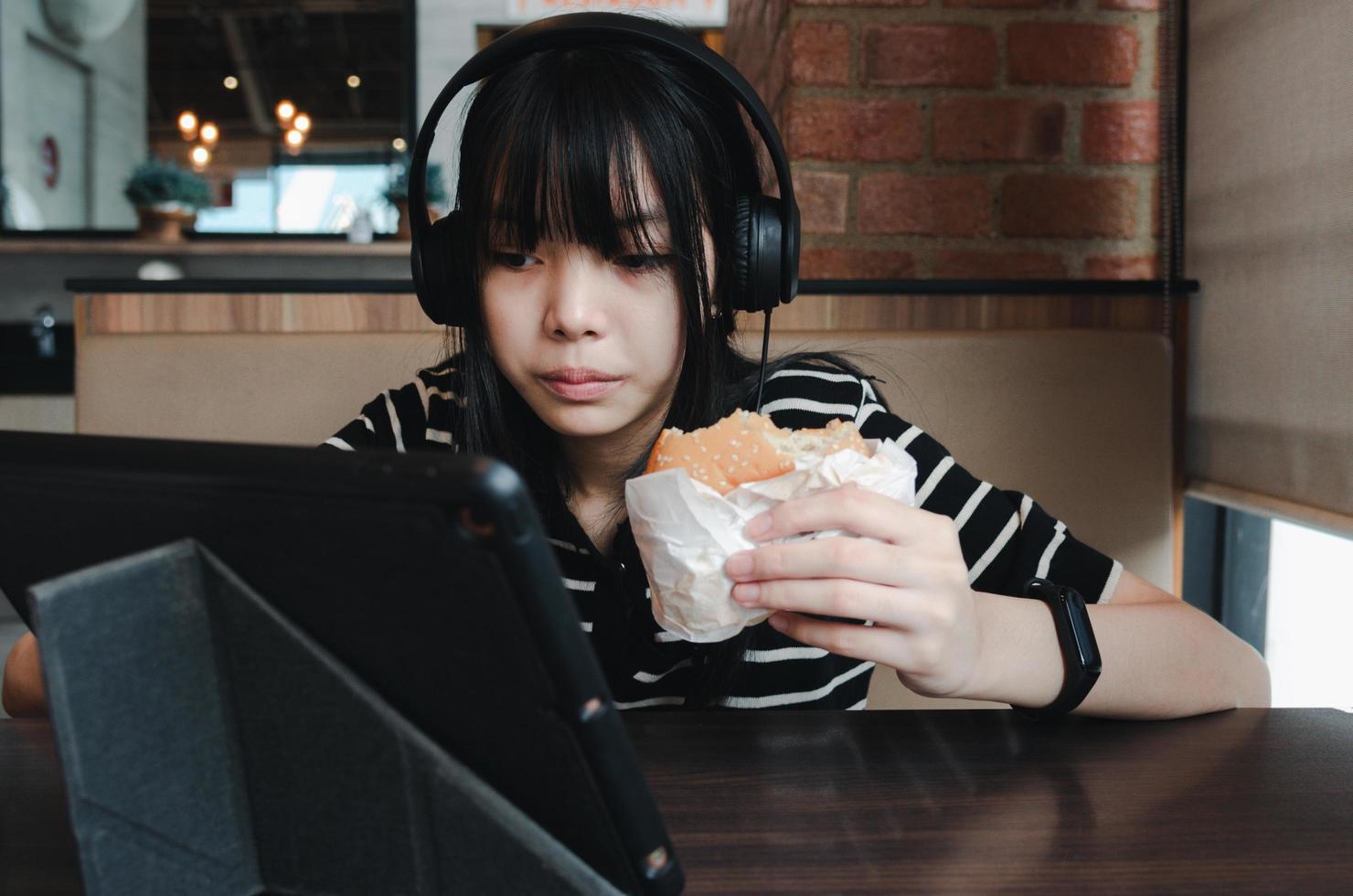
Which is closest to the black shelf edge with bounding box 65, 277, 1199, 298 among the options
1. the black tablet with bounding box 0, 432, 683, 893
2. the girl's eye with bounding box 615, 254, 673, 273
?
the girl's eye with bounding box 615, 254, 673, 273

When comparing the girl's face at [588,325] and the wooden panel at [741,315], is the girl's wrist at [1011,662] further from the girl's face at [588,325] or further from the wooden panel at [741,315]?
the wooden panel at [741,315]

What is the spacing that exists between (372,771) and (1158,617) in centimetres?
63

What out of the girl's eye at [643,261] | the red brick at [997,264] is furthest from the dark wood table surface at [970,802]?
the red brick at [997,264]

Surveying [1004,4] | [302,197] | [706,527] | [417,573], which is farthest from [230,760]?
[302,197]

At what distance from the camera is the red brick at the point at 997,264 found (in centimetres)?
147

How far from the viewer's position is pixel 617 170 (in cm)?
79

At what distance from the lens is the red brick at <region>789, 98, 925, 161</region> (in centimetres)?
145

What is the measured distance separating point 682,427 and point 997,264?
748 mm

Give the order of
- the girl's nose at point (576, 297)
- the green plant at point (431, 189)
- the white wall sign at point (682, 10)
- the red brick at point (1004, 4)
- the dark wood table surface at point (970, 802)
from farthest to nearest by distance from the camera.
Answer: the white wall sign at point (682, 10)
the green plant at point (431, 189)
the red brick at point (1004, 4)
the girl's nose at point (576, 297)
the dark wood table surface at point (970, 802)

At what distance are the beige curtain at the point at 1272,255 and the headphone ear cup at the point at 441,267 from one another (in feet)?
2.85

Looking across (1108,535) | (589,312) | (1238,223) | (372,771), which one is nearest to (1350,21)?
(1238,223)

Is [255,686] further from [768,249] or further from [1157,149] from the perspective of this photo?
[1157,149]

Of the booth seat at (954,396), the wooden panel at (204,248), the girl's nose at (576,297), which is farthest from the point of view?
the wooden panel at (204,248)

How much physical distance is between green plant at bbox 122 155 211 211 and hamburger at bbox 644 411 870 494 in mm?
3446
